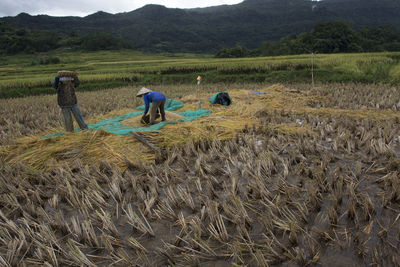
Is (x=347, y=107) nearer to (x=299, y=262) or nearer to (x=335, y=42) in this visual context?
(x=299, y=262)

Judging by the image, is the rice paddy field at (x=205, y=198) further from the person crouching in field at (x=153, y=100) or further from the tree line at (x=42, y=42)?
the tree line at (x=42, y=42)

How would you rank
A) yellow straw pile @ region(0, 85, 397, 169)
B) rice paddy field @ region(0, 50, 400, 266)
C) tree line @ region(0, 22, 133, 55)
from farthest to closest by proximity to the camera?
tree line @ region(0, 22, 133, 55)
yellow straw pile @ region(0, 85, 397, 169)
rice paddy field @ region(0, 50, 400, 266)

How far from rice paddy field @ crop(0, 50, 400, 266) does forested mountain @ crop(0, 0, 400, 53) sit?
7242 cm

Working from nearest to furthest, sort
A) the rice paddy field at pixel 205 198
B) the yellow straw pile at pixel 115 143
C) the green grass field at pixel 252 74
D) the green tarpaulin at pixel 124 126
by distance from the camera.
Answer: the rice paddy field at pixel 205 198 → the yellow straw pile at pixel 115 143 → the green tarpaulin at pixel 124 126 → the green grass field at pixel 252 74

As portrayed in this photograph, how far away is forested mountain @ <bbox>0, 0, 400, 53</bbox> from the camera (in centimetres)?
9488

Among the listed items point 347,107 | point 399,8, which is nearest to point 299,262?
point 347,107

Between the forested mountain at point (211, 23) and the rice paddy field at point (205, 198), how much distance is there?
72418 millimetres

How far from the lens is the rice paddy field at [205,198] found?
5.45ft

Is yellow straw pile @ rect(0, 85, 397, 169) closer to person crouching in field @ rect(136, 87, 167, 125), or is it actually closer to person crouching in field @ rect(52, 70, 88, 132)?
person crouching in field @ rect(136, 87, 167, 125)

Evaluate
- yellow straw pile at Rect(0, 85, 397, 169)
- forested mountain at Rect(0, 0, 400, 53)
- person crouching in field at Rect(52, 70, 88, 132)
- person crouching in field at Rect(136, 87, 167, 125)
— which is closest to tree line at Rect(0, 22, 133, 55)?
forested mountain at Rect(0, 0, 400, 53)

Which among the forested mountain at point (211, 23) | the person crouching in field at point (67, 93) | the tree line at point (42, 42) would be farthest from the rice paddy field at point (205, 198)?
the forested mountain at point (211, 23)

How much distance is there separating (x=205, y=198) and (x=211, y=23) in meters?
148

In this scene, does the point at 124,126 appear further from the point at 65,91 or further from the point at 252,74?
the point at 252,74

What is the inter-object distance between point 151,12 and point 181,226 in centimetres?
16446
